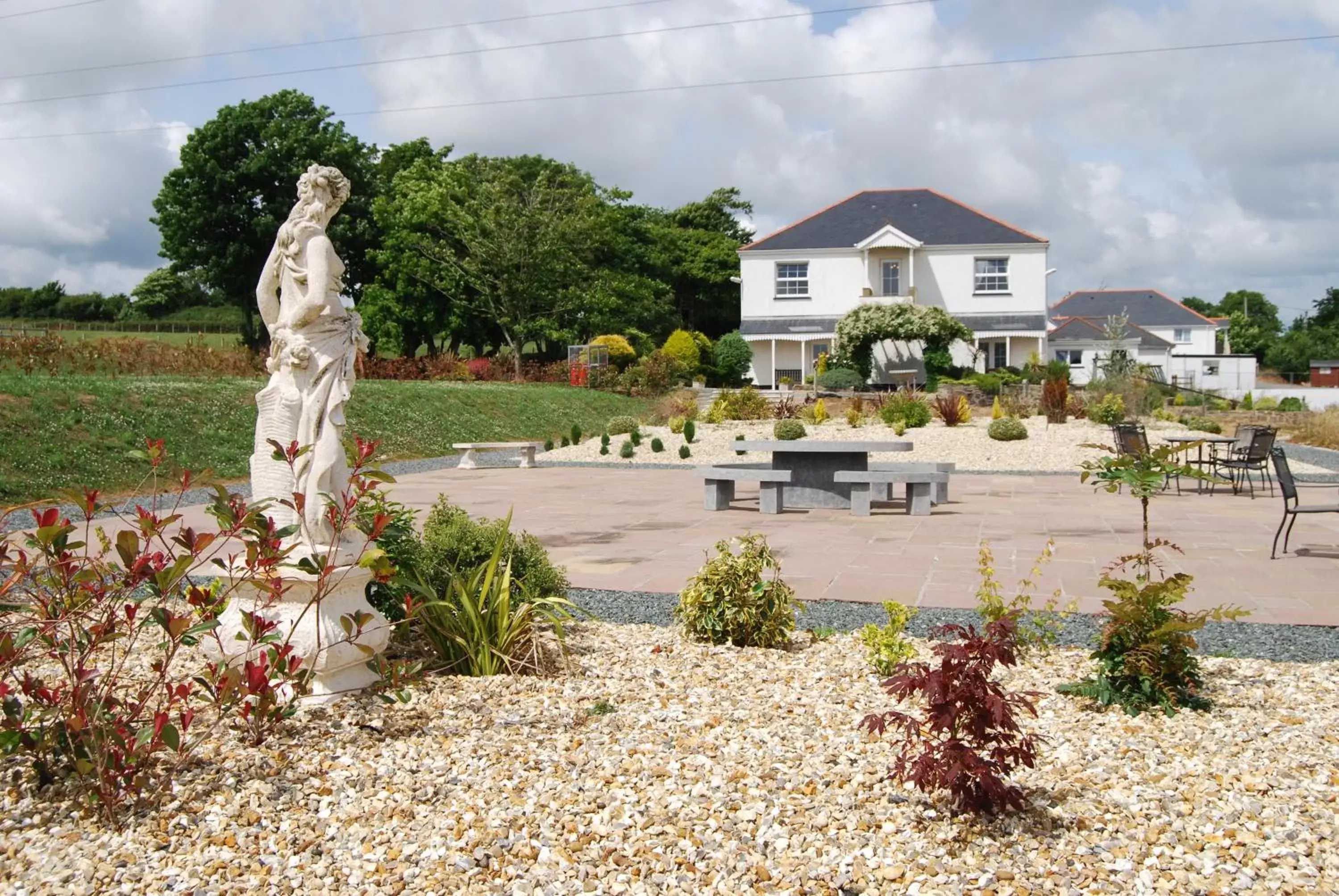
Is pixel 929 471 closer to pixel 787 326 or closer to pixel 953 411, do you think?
pixel 953 411

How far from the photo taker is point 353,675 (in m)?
4.42

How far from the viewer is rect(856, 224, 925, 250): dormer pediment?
128ft

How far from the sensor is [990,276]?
39.8 m

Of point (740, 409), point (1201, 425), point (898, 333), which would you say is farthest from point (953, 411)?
point (898, 333)

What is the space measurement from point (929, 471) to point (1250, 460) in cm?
376

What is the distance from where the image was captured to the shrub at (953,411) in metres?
22.0

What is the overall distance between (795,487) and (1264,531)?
4992 mm

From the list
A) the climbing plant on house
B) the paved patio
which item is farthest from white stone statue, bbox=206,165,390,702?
the climbing plant on house

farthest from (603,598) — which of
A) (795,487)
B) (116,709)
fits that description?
(795,487)

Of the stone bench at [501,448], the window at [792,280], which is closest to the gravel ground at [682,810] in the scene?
the stone bench at [501,448]

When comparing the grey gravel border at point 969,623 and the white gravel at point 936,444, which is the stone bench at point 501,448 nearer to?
the white gravel at point 936,444

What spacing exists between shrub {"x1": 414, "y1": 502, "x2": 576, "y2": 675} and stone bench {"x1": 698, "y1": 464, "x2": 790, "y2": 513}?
6905 mm

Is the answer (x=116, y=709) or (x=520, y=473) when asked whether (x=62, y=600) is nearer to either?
(x=116, y=709)

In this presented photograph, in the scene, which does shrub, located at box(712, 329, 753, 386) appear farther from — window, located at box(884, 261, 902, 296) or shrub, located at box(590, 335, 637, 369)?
window, located at box(884, 261, 902, 296)
